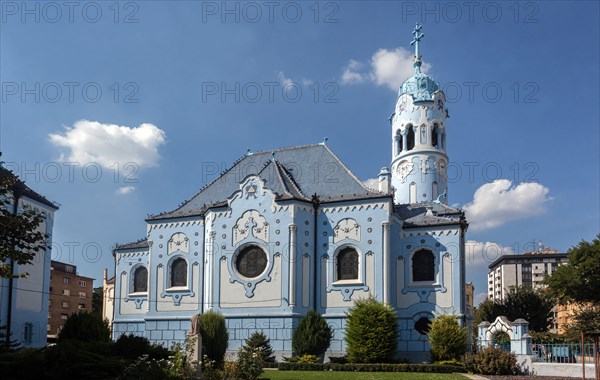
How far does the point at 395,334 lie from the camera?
34219 millimetres

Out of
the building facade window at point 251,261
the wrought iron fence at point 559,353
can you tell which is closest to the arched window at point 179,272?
the building facade window at point 251,261

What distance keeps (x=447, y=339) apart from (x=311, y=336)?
747 cm

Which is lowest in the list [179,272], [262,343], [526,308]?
[262,343]

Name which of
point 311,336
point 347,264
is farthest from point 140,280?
point 347,264

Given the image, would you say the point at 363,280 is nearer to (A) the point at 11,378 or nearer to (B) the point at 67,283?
(A) the point at 11,378

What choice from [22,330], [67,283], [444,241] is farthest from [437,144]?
[67,283]

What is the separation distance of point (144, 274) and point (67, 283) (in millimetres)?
40056

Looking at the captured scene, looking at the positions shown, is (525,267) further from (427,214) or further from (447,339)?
(447,339)

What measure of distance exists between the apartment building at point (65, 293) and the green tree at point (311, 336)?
46.1 meters

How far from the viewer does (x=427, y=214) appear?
3975cm

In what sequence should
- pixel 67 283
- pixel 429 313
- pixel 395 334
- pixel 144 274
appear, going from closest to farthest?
1. pixel 395 334
2. pixel 429 313
3. pixel 144 274
4. pixel 67 283

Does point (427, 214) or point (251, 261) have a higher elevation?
point (427, 214)

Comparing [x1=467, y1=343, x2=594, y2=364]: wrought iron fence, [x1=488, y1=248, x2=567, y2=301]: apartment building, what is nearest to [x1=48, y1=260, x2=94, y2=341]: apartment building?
[x1=467, y1=343, x2=594, y2=364]: wrought iron fence

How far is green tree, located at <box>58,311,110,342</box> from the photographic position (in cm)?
2859
